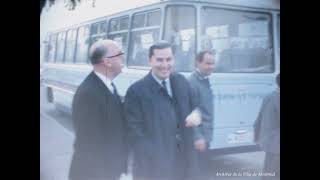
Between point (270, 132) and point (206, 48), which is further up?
point (206, 48)

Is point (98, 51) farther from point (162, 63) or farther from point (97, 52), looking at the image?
point (162, 63)

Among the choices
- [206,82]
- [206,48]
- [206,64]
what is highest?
[206,48]

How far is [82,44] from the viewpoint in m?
3.27

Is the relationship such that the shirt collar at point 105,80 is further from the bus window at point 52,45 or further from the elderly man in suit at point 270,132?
the elderly man in suit at point 270,132

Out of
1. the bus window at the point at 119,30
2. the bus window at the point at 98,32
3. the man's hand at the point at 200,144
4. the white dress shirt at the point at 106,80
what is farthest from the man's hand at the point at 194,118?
the bus window at the point at 98,32

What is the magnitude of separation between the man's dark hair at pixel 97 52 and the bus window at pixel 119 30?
9 centimetres

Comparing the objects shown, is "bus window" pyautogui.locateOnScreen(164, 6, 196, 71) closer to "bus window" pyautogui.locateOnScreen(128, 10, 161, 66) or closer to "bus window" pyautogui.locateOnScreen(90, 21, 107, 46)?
"bus window" pyautogui.locateOnScreen(128, 10, 161, 66)

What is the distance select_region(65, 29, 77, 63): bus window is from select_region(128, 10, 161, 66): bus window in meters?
0.45

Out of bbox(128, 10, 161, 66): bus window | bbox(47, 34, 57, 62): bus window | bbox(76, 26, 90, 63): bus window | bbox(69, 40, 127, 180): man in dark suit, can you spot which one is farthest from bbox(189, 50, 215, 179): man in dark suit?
bbox(47, 34, 57, 62): bus window

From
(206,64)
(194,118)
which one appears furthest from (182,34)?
(194,118)

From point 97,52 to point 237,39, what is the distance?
103cm

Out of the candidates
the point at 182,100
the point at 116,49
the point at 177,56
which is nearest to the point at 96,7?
the point at 116,49

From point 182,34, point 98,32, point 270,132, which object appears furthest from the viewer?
point 270,132
